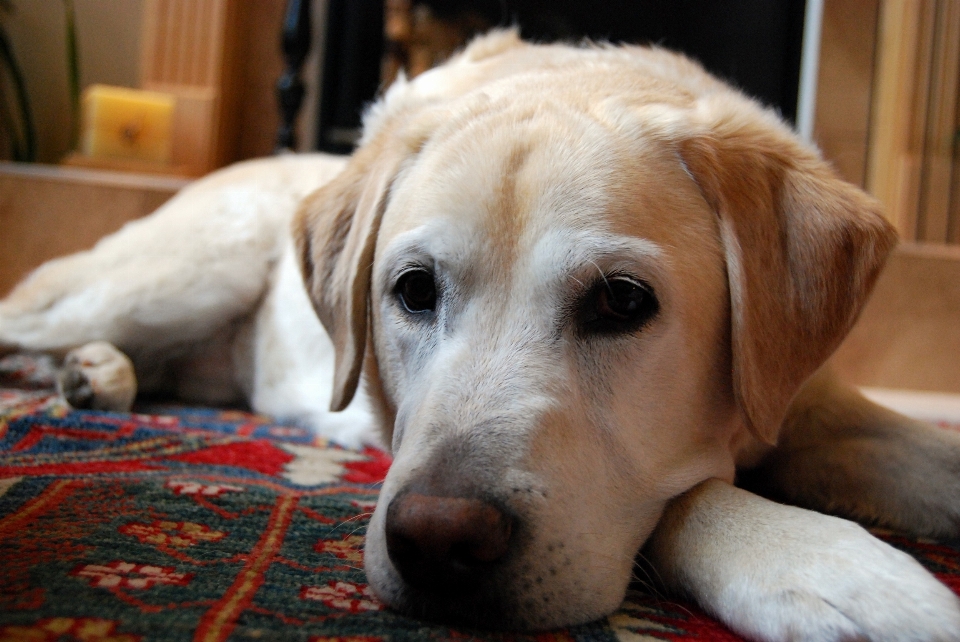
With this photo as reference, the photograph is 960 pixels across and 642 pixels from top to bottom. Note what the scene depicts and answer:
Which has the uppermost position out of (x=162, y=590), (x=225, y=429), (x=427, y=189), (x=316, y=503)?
(x=427, y=189)

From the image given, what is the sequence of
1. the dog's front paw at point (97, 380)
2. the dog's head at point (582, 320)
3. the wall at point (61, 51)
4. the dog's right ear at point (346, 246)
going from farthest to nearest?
1. the wall at point (61, 51)
2. the dog's front paw at point (97, 380)
3. the dog's right ear at point (346, 246)
4. the dog's head at point (582, 320)

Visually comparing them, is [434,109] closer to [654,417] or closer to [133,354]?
[654,417]

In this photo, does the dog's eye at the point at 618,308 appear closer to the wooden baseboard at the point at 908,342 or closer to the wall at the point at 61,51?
the wooden baseboard at the point at 908,342

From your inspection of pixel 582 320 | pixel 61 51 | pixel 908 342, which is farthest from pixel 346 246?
pixel 61 51

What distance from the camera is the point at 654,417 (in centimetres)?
121

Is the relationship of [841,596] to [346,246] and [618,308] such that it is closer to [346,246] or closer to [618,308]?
[618,308]

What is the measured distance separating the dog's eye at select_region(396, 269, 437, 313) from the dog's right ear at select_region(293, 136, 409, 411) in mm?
216

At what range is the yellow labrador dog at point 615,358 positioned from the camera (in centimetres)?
95

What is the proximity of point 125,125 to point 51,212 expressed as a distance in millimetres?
852

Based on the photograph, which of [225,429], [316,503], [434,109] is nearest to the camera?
[316,503]

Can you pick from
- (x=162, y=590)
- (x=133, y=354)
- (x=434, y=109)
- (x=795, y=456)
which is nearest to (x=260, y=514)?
(x=162, y=590)

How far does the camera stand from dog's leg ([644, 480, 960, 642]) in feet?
2.92

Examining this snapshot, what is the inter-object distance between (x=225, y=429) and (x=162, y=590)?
133cm

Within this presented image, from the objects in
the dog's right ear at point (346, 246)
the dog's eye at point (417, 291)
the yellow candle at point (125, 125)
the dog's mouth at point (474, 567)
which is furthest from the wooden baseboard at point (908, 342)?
the yellow candle at point (125, 125)
